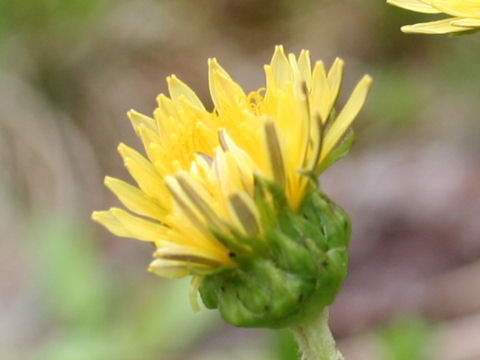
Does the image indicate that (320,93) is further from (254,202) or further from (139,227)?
(139,227)

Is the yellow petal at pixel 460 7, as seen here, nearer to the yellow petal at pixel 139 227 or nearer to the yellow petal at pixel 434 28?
the yellow petal at pixel 434 28

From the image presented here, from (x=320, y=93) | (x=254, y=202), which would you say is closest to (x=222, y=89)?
(x=320, y=93)

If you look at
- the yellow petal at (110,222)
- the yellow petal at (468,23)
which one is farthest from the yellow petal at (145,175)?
the yellow petal at (468,23)

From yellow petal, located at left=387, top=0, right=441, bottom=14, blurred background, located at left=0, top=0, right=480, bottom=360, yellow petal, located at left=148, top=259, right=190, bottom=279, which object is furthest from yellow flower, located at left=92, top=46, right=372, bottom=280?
blurred background, located at left=0, top=0, right=480, bottom=360

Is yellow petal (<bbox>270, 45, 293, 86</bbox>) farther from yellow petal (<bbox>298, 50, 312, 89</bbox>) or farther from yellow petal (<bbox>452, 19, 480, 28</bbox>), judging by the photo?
yellow petal (<bbox>452, 19, 480, 28</bbox>)

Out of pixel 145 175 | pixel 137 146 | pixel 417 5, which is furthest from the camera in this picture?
pixel 137 146

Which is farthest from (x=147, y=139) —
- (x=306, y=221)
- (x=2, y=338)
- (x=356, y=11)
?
(x=356, y=11)

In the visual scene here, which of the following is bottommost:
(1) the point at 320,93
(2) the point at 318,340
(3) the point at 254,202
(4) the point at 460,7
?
(2) the point at 318,340
